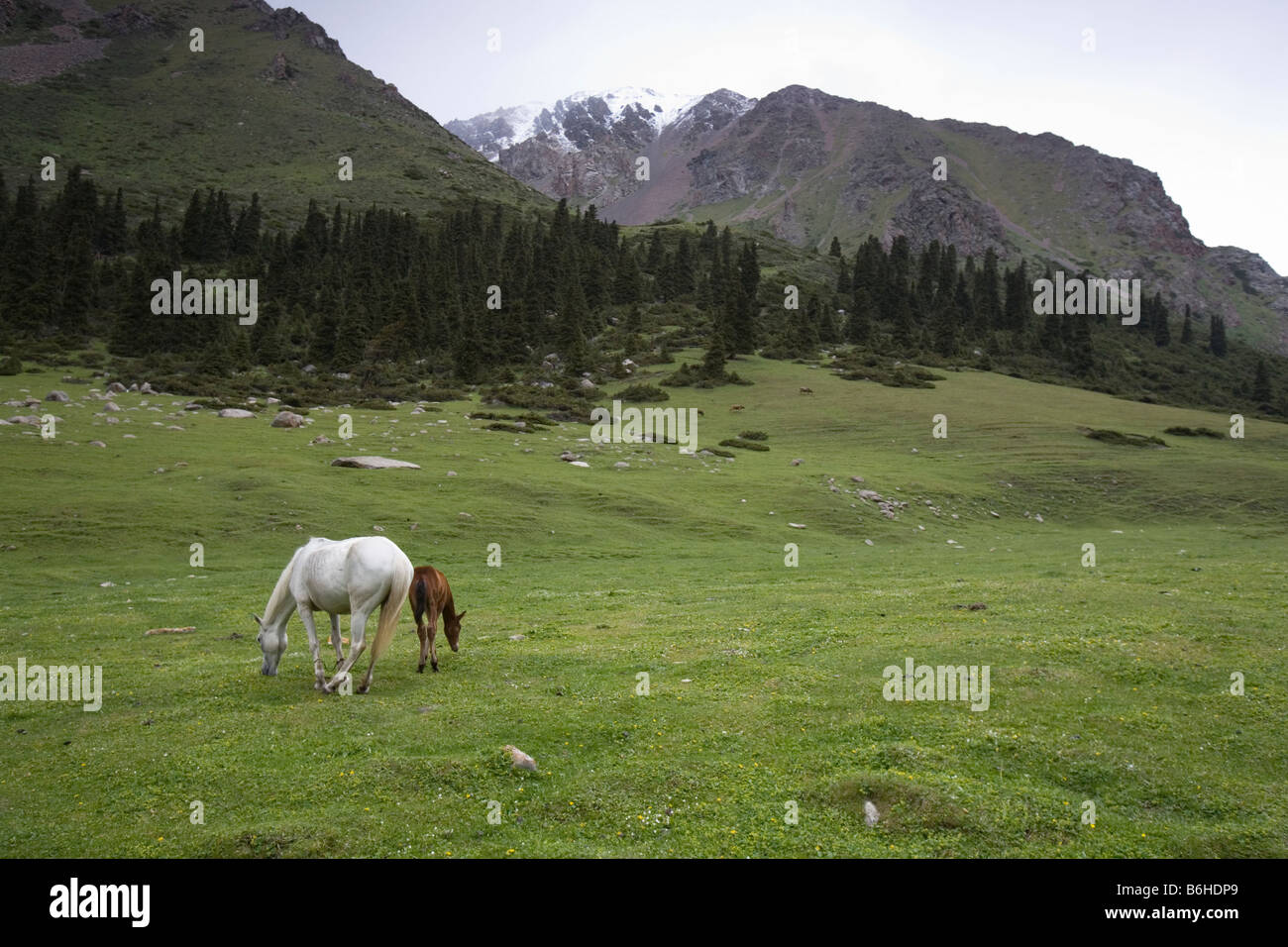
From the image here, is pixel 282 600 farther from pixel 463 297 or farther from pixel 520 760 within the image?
pixel 463 297

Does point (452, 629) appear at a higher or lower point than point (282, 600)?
lower

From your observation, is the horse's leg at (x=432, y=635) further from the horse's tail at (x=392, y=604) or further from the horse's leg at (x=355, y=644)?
the horse's leg at (x=355, y=644)

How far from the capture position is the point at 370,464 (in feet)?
140

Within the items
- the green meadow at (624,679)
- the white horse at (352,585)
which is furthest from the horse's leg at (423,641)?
the white horse at (352,585)

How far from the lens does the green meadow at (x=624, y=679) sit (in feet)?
28.6

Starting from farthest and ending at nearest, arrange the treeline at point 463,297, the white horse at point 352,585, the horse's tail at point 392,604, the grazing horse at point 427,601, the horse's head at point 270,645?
the treeline at point 463,297 < the grazing horse at point 427,601 < the horse's head at point 270,645 < the horse's tail at point 392,604 < the white horse at point 352,585

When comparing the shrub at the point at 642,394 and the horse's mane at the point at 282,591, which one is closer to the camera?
the horse's mane at the point at 282,591

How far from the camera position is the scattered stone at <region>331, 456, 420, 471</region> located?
42250 millimetres

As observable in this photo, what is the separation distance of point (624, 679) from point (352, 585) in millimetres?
5170

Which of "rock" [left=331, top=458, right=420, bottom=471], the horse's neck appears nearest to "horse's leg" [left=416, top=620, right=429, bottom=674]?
the horse's neck

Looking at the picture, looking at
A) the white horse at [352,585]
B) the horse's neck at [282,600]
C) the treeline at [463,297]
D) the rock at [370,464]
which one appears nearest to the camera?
the white horse at [352,585]

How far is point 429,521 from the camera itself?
35.2 metres

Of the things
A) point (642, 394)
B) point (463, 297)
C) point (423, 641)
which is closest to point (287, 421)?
point (642, 394)

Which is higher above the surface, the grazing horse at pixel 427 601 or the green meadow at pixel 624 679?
the grazing horse at pixel 427 601
